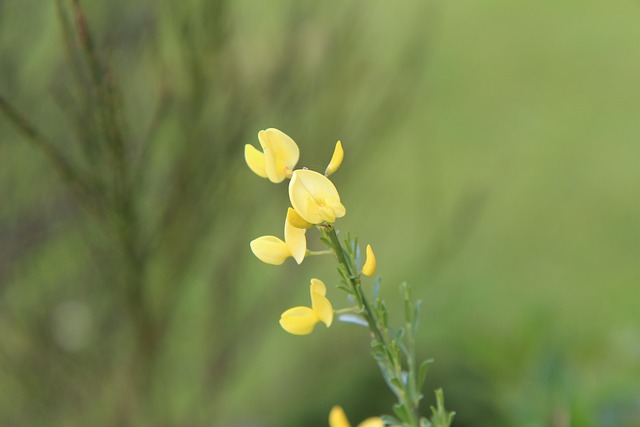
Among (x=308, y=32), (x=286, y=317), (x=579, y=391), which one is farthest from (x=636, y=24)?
(x=286, y=317)

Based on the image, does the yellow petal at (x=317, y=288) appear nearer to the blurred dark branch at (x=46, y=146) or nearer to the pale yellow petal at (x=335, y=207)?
the pale yellow petal at (x=335, y=207)

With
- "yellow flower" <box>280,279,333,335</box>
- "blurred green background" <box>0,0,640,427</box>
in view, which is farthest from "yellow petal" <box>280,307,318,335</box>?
"blurred green background" <box>0,0,640,427</box>

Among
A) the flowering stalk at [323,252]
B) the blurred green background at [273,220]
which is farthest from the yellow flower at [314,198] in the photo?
the blurred green background at [273,220]

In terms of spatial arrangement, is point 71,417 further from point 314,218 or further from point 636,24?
Result: point 636,24

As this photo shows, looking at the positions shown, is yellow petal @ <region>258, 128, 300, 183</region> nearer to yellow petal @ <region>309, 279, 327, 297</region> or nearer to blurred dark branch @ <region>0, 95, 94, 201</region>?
yellow petal @ <region>309, 279, 327, 297</region>

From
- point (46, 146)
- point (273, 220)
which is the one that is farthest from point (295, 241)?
point (273, 220)

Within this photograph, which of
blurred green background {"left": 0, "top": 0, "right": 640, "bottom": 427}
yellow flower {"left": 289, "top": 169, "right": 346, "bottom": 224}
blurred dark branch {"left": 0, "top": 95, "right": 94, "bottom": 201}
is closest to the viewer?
yellow flower {"left": 289, "top": 169, "right": 346, "bottom": 224}
